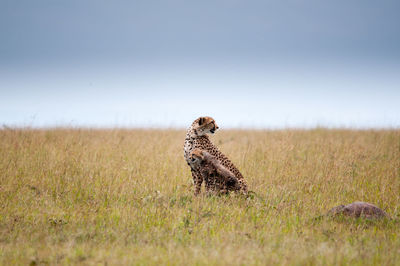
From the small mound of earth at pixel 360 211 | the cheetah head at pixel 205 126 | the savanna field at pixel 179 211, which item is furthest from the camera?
the cheetah head at pixel 205 126

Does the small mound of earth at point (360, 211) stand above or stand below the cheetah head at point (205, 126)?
below

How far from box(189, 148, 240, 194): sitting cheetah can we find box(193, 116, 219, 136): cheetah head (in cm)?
39

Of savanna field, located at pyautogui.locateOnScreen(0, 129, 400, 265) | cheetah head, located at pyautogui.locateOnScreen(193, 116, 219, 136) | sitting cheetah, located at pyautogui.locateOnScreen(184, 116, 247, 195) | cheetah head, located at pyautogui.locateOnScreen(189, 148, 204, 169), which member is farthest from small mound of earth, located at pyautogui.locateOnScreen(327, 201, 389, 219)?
cheetah head, located at pyautogui.locateOnScreen(193, 116, 219, 136)

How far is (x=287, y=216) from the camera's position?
21.4 feet

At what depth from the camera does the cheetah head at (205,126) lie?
275 inches

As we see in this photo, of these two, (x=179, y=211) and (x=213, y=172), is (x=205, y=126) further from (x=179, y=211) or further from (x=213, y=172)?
(x=179, y=211)

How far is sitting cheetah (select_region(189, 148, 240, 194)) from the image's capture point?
6.76 metres

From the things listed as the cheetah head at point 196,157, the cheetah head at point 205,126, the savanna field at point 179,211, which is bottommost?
the savanna field at point 179,211

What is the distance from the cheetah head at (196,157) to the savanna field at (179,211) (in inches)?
27.0

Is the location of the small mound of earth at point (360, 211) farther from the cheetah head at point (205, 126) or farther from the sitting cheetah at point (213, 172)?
the cheetah head at point (205, 126)

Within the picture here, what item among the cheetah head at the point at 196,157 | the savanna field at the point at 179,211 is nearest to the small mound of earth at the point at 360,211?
the savanna field at the point at 179,211

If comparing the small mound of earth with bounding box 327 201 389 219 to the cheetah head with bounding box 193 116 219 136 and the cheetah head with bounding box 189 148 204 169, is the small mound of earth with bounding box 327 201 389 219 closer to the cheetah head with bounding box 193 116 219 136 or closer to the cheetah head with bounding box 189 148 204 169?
the cheetah head with bounding box 189 148 204 169

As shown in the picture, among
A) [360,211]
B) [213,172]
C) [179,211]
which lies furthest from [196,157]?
[360,211]

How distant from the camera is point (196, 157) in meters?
6.73
